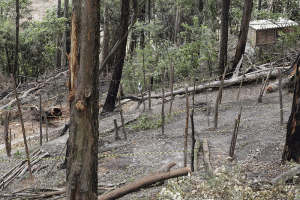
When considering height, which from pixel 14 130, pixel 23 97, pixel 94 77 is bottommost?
pixel 14 130

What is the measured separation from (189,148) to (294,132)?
2.20m

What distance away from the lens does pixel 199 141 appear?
5977 millimetres

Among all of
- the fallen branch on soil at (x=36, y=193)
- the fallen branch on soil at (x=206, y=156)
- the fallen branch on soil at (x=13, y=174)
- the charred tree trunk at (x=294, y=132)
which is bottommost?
the fallen branch on soil at (x=13, y=174)

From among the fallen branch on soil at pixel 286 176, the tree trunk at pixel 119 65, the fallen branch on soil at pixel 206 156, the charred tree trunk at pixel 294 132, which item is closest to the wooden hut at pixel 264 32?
the tree trunk at pixel 119 65

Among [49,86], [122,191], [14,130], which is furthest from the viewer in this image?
[49,86]

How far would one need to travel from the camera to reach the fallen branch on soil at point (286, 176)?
3775 mm

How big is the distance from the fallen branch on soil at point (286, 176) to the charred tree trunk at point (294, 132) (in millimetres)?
378

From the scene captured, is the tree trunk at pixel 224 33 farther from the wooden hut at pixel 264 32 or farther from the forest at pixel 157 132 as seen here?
the wooden hut at pixel 264 32

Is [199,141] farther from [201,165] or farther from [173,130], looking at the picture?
[173,130]

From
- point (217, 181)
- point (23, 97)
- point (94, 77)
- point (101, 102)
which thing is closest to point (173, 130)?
point (217, 181)

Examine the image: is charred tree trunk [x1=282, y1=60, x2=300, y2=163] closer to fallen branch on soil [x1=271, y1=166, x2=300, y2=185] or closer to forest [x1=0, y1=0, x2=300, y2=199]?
forest [x1=0, y1=0, x2=300, y2=199]

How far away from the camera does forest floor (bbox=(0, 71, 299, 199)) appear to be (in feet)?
13.0

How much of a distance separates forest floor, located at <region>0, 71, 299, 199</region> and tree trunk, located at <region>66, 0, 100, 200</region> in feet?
3.03

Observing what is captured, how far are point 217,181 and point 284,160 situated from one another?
1171mm
